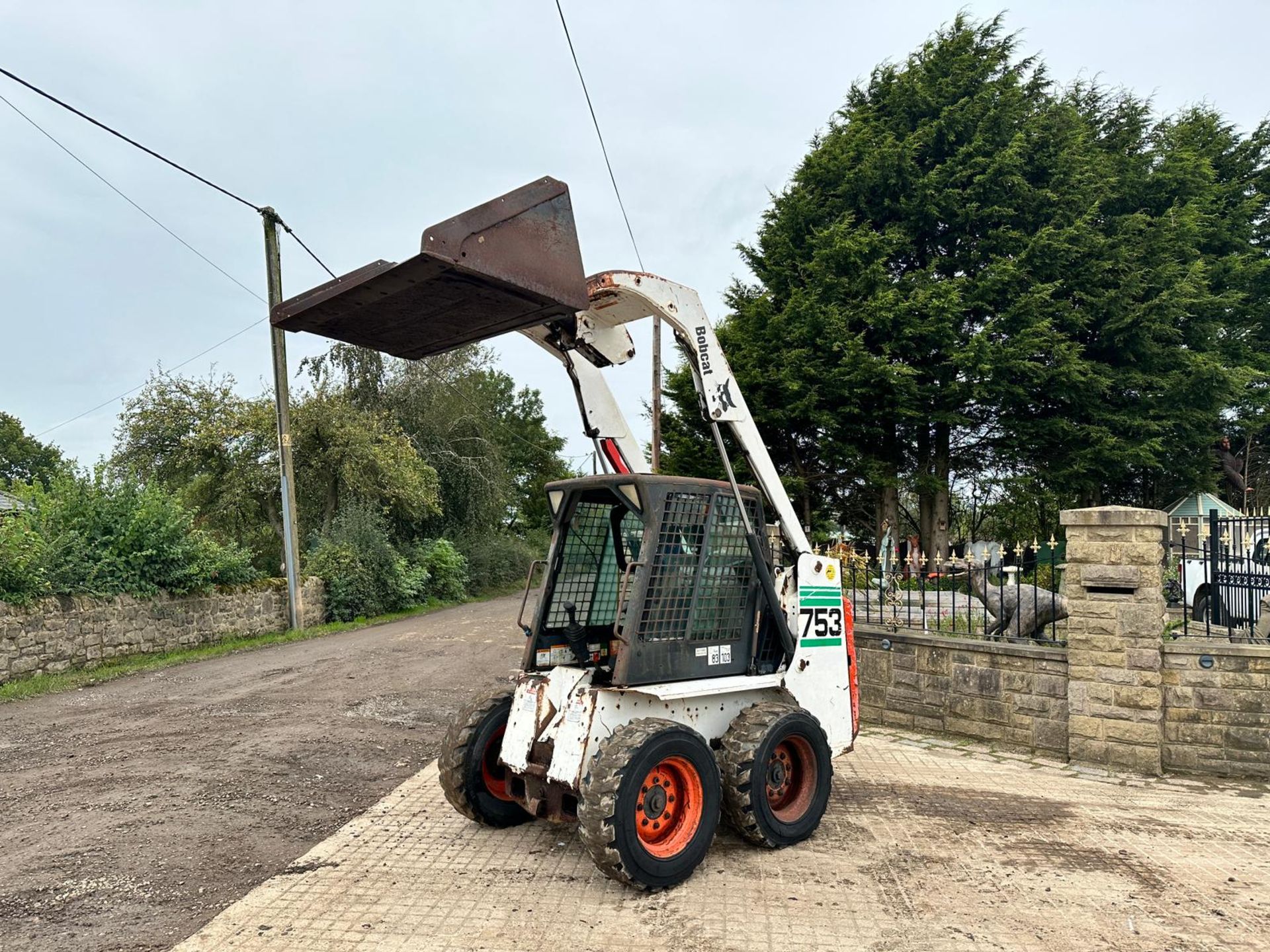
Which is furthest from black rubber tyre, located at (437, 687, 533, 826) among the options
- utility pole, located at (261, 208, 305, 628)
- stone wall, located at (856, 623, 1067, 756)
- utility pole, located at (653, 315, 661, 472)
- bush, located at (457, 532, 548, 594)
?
bush, located at (457, 532, 548, 594)

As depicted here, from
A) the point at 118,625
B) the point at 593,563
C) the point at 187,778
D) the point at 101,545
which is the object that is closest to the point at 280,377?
the point at 101,545

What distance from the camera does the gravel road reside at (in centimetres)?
427

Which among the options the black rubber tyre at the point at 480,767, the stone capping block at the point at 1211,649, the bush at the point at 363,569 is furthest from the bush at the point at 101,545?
the stone capping block at the point at 1211,649

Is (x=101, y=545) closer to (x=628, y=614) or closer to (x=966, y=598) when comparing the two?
(x=628, y=614)

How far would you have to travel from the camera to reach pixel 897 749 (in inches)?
286

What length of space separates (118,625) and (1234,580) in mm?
14613

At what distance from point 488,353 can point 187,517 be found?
18554 millimetres

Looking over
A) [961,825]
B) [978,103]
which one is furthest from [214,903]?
[978,103]

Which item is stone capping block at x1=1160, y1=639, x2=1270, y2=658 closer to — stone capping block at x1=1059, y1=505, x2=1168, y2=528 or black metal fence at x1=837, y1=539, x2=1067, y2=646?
black metal fence at x1=837, y1=539, x2=1067, y2=646

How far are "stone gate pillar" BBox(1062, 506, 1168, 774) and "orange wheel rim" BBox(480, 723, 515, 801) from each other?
4.68m

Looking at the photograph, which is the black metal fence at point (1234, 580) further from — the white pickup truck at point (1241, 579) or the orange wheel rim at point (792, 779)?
the orange wheel rim at point (792, 779)

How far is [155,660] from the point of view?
12.9 meters

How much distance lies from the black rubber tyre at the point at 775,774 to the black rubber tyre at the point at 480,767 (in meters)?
1.42

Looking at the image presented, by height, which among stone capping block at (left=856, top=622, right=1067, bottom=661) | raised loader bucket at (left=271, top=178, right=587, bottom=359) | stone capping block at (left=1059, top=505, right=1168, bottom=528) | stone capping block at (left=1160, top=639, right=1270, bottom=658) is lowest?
stone capping block at (left=856, top=622, right=1067, bottom=661)
